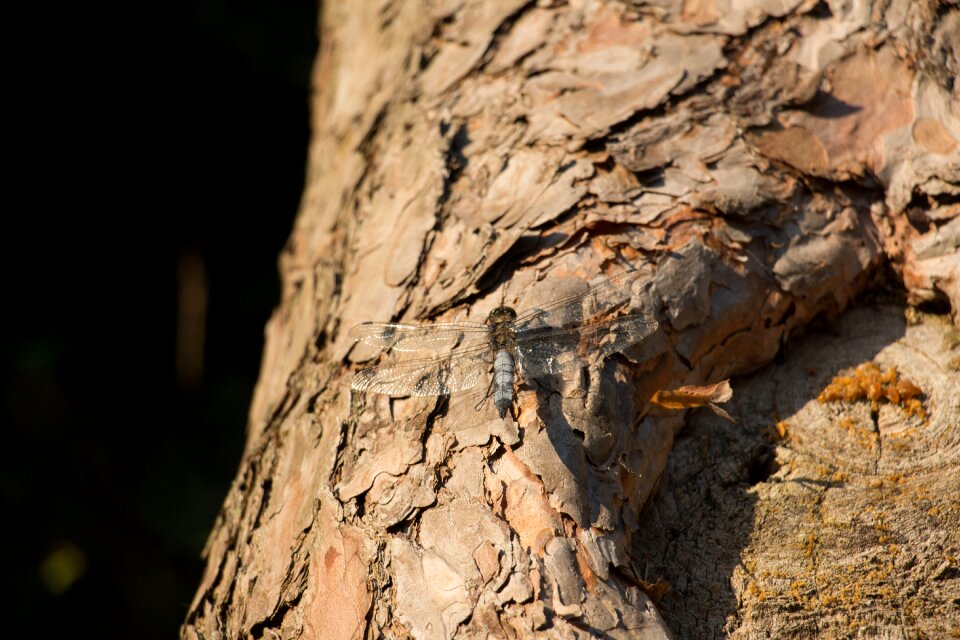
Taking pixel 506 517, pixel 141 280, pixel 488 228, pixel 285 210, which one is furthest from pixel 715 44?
pixel 141 280

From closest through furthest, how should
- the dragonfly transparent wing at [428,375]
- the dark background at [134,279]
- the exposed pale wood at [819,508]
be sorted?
the exposed pale wood at [819,508]
the dragonfly transparent wing at [428,375]
the dark background at [134,279]

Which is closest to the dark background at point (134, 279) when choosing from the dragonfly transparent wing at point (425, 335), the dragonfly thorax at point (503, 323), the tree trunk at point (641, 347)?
the tree trunk at point (641, 347)

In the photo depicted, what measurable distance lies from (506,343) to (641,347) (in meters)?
0.30

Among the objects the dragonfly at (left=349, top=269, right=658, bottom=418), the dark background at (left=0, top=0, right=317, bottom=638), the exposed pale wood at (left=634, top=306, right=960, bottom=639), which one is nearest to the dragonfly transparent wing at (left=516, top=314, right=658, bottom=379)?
the dragonfly at (left=349, top=269, right=658, bottom=418)

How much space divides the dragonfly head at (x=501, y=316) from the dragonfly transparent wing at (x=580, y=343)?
0.08 m

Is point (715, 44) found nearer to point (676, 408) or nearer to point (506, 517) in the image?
point (676, 408)

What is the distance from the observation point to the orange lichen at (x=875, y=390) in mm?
1519

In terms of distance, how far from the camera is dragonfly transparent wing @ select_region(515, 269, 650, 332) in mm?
1527

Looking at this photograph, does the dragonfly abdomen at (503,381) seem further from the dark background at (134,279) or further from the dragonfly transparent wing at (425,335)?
the dark background at (134,279)

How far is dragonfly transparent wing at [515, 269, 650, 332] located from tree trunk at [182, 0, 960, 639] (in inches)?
1.3

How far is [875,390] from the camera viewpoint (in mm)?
1534

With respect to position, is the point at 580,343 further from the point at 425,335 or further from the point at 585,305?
the point at 425,335

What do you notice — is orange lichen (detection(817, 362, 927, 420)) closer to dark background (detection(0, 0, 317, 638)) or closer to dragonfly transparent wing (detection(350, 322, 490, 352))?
dragonfly transparent wing (detection(350, 322, 490, 352))

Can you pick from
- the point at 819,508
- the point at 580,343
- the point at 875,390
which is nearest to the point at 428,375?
the point at 580,343
